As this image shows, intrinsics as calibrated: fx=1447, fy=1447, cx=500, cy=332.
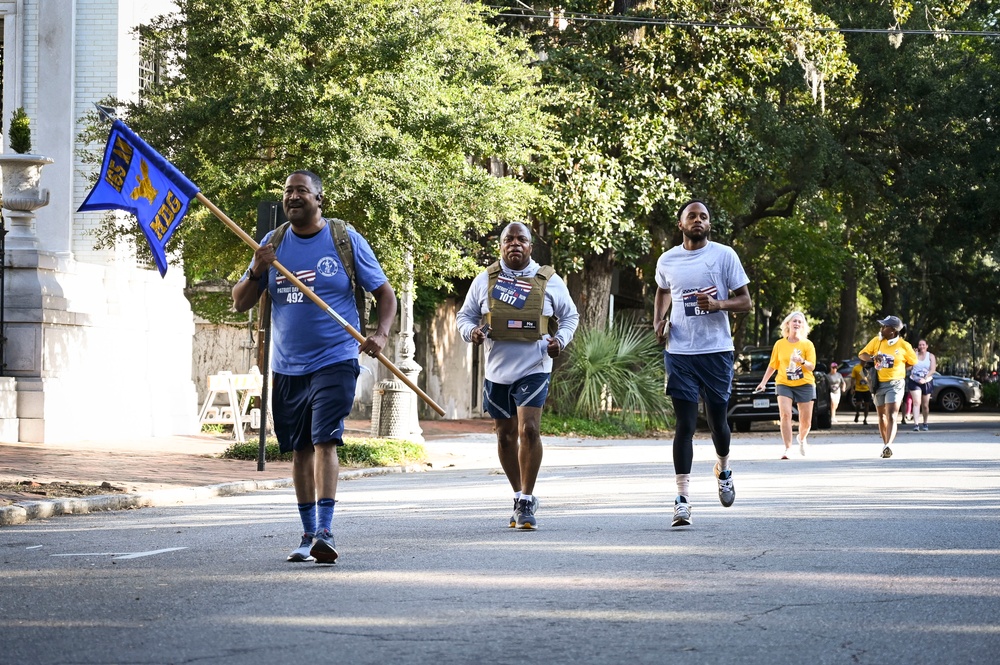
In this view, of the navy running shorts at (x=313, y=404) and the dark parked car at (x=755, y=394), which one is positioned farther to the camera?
the dark parked car at (x=755, y=394)

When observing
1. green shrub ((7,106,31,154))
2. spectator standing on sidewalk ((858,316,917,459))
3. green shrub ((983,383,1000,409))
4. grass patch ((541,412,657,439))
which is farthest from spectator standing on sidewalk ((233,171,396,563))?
green shrub ((983,383,1000,409))

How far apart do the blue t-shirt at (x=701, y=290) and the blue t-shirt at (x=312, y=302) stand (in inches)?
109

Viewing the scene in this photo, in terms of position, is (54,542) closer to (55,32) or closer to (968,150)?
(55,32)

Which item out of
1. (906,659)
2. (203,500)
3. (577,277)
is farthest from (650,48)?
(906,659)

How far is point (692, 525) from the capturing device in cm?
983

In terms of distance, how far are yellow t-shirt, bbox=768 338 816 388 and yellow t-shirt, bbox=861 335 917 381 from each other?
100 centimetres

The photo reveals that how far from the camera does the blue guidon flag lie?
10008 mm

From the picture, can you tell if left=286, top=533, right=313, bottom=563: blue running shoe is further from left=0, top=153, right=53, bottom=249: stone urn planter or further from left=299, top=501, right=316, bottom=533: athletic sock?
left=0, top=153, right=53, bottom=249: stone urn planter

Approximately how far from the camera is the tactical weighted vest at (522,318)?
9.88m

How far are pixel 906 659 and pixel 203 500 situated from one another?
948 centimetres

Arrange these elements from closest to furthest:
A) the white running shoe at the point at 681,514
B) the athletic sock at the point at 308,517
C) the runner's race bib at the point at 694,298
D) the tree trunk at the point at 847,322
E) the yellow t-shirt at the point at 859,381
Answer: the athletic sock at the point at 308,517 → the white running shoe at the point at 681,514 → the runner's race bib at the point at 694,298 → the yellow t-shirt at the point at 859,381 → the tree trunk at the point at 847,322

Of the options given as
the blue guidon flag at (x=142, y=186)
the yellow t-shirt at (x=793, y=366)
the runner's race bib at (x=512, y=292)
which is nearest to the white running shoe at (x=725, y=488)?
the runner's race bib at (x=512, y=292)

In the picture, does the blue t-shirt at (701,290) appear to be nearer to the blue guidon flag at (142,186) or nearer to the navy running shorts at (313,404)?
the navy running shorts at (313,404)

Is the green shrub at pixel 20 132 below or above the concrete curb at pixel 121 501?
above
